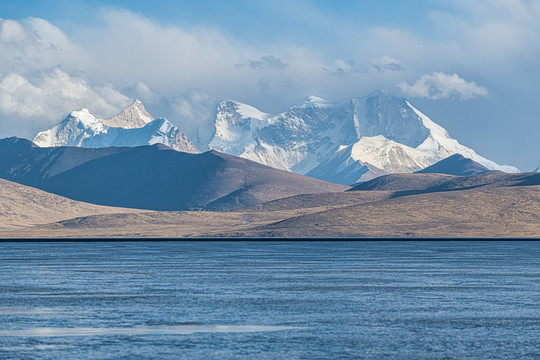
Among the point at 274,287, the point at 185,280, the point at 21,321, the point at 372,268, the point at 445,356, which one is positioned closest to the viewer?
the point at 445,356

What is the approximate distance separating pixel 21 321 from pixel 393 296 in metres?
23.3

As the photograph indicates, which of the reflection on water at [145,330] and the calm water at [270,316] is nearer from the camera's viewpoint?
the calm water at [270,316]

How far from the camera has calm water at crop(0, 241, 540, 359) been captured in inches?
1409

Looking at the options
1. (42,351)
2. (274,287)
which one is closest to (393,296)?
(274,287)

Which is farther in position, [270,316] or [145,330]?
[270,316]

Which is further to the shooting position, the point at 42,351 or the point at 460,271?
the point at 460,271

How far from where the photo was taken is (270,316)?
4612 cm

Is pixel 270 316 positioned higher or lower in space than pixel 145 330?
higher

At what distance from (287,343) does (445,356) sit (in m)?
6.37

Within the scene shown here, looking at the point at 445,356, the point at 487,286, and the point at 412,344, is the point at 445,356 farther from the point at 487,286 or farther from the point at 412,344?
the point at 487,286

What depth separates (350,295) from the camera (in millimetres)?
58156

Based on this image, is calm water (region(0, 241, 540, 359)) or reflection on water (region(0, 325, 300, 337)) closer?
calm water (region(0, 241, 540, 359))

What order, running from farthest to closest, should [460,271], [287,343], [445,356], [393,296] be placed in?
[460,271] → [393,296] → [287,343] → [445,356]

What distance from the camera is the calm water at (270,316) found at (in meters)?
35.8
